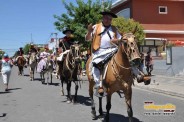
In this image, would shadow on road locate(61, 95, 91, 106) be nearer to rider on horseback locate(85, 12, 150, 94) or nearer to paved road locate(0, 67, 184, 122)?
paved road locate(0, 67, 184, 122)

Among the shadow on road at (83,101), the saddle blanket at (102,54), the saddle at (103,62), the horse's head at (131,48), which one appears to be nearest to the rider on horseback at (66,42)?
the shadow on road at (83,101)

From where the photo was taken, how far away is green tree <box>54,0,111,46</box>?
1176 inches

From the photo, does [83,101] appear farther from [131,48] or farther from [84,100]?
[131,48]

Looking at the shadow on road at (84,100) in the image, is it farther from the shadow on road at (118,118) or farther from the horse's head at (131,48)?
the horse's head at (131,48)

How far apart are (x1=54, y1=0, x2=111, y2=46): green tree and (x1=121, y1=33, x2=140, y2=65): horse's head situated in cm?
2193

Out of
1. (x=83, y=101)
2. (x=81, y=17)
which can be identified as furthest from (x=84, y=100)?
(x=81, y=17)

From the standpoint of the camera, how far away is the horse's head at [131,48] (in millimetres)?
7188

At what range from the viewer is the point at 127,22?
3466 cm

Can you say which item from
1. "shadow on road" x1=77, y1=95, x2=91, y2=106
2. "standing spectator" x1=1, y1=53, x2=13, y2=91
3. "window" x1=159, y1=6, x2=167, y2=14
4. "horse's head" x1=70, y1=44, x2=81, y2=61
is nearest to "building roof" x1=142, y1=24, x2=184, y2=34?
"window" x1=159, y1=6, x2=167, y2=14

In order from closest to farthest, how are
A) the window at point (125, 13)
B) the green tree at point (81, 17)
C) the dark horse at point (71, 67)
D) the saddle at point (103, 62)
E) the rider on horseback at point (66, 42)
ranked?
the saddle at point (103, 62) < the dark horse at point (71, 67) < the rider on horseback at point (66, 42) < the green tree at point (81, 17) < the window at point (125, 13)

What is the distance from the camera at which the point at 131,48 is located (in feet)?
23.8

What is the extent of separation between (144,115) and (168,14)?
113ft

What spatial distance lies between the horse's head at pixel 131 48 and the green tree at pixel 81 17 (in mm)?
21930

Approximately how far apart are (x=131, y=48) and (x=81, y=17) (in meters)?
23.8
